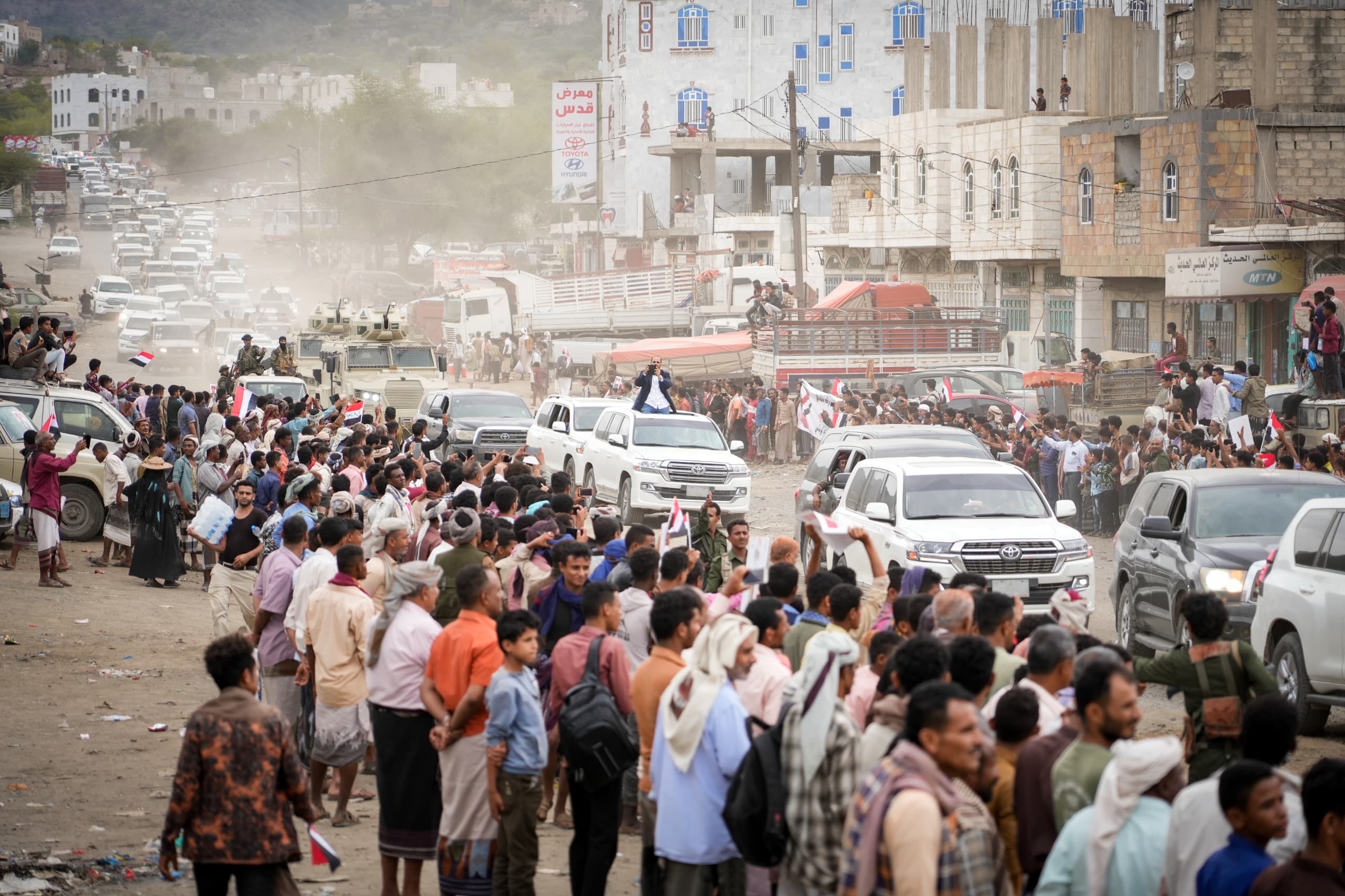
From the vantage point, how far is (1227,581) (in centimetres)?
1238

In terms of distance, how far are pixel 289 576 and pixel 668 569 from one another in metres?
2.90

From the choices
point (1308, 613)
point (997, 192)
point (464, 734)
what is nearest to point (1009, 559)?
point (1308, 613)

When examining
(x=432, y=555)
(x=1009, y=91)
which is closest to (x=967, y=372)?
(x=1009, y=91)

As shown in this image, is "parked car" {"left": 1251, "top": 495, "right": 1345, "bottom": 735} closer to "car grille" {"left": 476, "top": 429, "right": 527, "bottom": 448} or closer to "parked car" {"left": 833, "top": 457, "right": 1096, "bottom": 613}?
"parked car" {"left": 833, "top": 457, "right": 1096, "bottom": 613}

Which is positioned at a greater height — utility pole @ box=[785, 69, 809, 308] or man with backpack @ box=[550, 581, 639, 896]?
utility pole @ box=[785, 69, 809, 308]

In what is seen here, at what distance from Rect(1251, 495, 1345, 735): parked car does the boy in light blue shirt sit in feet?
17.8

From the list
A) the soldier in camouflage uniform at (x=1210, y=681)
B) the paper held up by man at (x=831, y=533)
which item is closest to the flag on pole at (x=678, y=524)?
the paper held up by man at (x=831, y=533)

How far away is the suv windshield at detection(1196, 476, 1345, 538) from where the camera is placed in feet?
42.4

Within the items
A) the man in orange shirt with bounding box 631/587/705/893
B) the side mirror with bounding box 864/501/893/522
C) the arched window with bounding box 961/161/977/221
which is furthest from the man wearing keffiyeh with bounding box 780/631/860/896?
the arched window with bounding box 961/161/977/221

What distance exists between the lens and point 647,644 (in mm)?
8461

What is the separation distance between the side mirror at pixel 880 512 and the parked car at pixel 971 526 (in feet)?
0.04

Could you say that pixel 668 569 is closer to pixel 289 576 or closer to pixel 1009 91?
pixel 289 576

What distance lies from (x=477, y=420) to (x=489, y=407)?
71 centimetres

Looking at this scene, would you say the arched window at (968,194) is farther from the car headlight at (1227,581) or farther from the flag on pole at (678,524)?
the flag on pole at (678,524)
